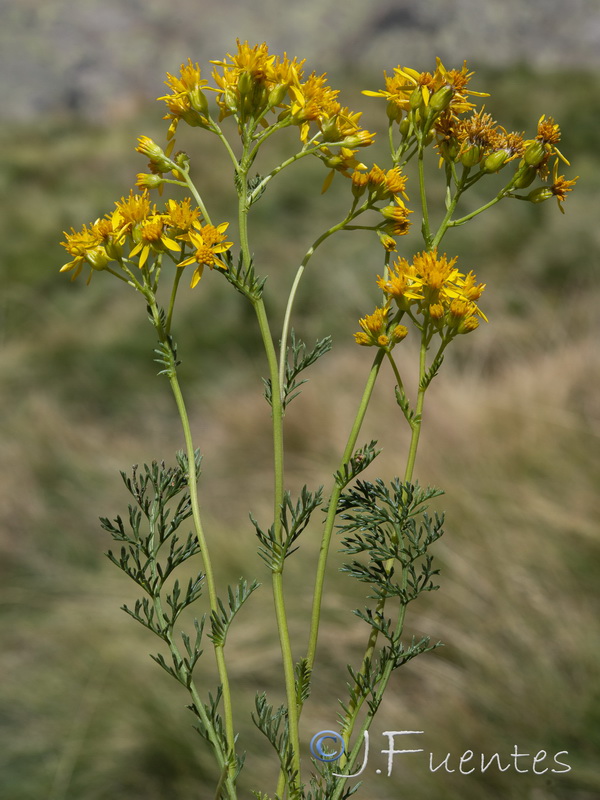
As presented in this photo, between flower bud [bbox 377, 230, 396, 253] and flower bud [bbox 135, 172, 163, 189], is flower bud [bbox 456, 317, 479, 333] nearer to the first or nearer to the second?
flower bud [bbox 377, 230, 396, 253]

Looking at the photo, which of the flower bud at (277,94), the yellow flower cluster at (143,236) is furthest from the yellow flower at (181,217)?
the flower bud at (277,94)

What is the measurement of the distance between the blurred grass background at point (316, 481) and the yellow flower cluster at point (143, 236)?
5.75 ft

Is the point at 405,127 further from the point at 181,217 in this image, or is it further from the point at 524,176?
the point at 181,217

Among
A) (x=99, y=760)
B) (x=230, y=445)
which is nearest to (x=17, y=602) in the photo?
(x=99, y=760)

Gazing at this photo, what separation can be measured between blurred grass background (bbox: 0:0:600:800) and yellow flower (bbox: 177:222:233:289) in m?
1.75

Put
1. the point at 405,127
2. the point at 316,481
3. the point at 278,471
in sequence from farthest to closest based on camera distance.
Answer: the point at 316,481
the point at 405,127
the point at 278,471

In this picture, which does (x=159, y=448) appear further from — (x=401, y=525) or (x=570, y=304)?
(x=401, y=525)

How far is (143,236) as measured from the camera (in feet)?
2.09

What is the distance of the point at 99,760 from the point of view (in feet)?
8.29

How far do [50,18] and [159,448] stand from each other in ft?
116

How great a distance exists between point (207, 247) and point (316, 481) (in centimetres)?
306

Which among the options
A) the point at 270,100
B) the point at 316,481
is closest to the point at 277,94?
the point at 270,100

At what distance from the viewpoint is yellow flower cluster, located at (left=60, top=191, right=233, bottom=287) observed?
611 millimetres

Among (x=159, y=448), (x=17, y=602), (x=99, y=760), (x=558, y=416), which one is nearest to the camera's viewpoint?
(x=99, y=760)
